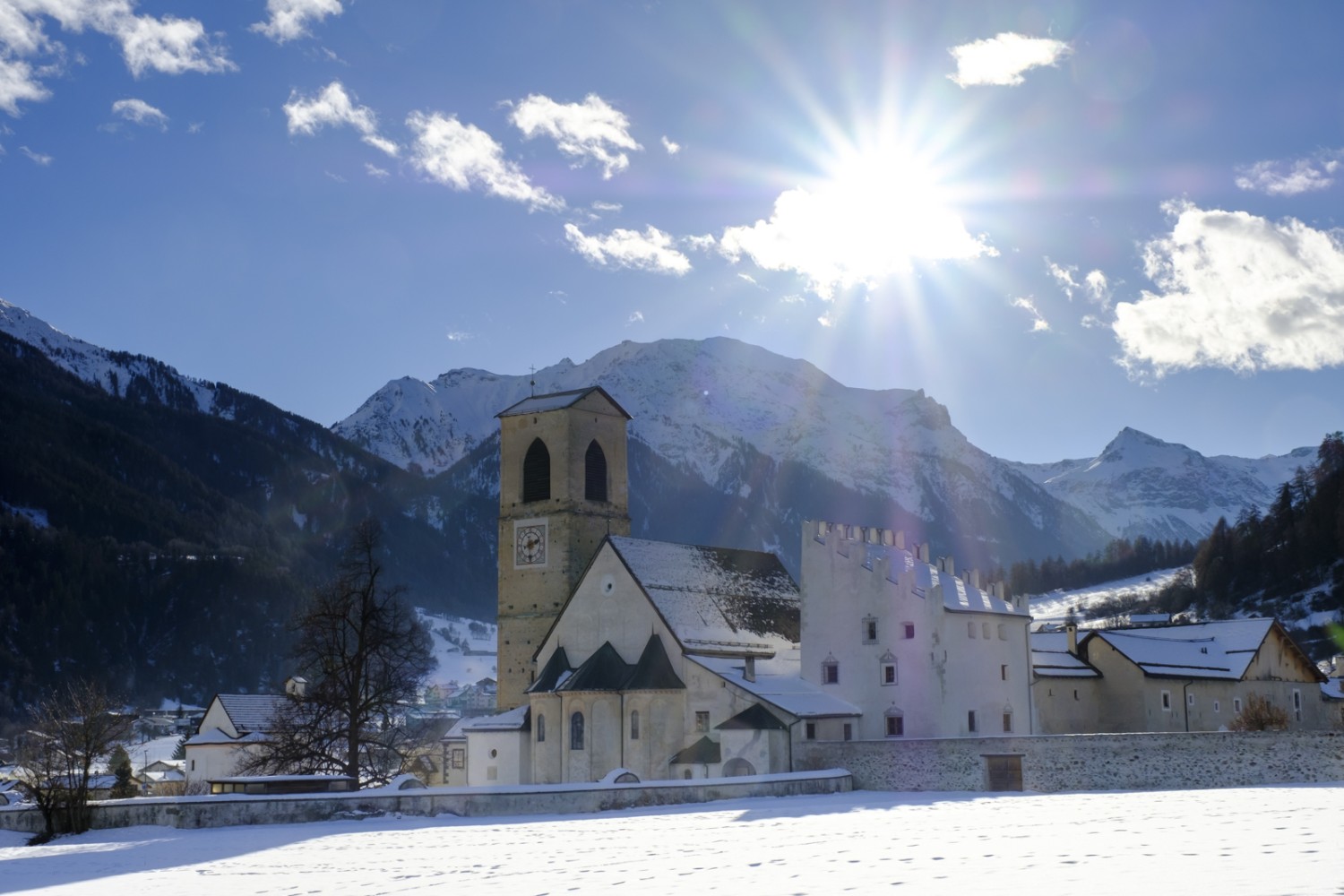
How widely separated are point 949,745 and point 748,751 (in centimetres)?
963

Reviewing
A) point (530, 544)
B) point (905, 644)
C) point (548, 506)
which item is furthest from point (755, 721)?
point (530, 544)

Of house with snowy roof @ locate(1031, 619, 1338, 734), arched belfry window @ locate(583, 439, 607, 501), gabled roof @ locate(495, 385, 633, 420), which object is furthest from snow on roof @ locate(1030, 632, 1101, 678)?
gabled roof @ locate(495, 385, 633, 420)

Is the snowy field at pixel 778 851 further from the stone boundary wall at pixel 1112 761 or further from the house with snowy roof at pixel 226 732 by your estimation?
the house with snowy roof at pixel 226 732

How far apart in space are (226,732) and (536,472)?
3052 cm

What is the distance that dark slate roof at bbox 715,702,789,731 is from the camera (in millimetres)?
55406

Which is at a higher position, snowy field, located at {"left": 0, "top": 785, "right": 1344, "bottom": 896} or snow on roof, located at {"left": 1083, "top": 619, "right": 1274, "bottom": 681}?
snow on roof, located at {"left": 1083, "top": 619, "right": 1274, "bottom": 681}

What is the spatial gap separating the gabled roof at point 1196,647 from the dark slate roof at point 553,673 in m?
27.0

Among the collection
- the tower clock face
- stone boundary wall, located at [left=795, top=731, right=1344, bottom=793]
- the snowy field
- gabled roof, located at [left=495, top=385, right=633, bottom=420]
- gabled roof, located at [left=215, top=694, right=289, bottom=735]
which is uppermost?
gabled roof, located at [left=495, top=385, right=633, bottom=420]

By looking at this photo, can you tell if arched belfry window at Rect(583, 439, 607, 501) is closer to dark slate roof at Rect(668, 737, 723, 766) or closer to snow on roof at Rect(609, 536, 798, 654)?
snow on roof at Rect(609, 536, 798, 654)

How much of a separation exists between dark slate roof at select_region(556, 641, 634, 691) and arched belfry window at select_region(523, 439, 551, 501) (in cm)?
1320

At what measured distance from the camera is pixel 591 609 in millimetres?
64625

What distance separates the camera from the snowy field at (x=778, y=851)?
23578 mm

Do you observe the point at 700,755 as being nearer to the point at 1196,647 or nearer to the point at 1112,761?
the point at 1112,761

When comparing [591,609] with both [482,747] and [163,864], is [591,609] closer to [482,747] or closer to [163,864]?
[482,747]
